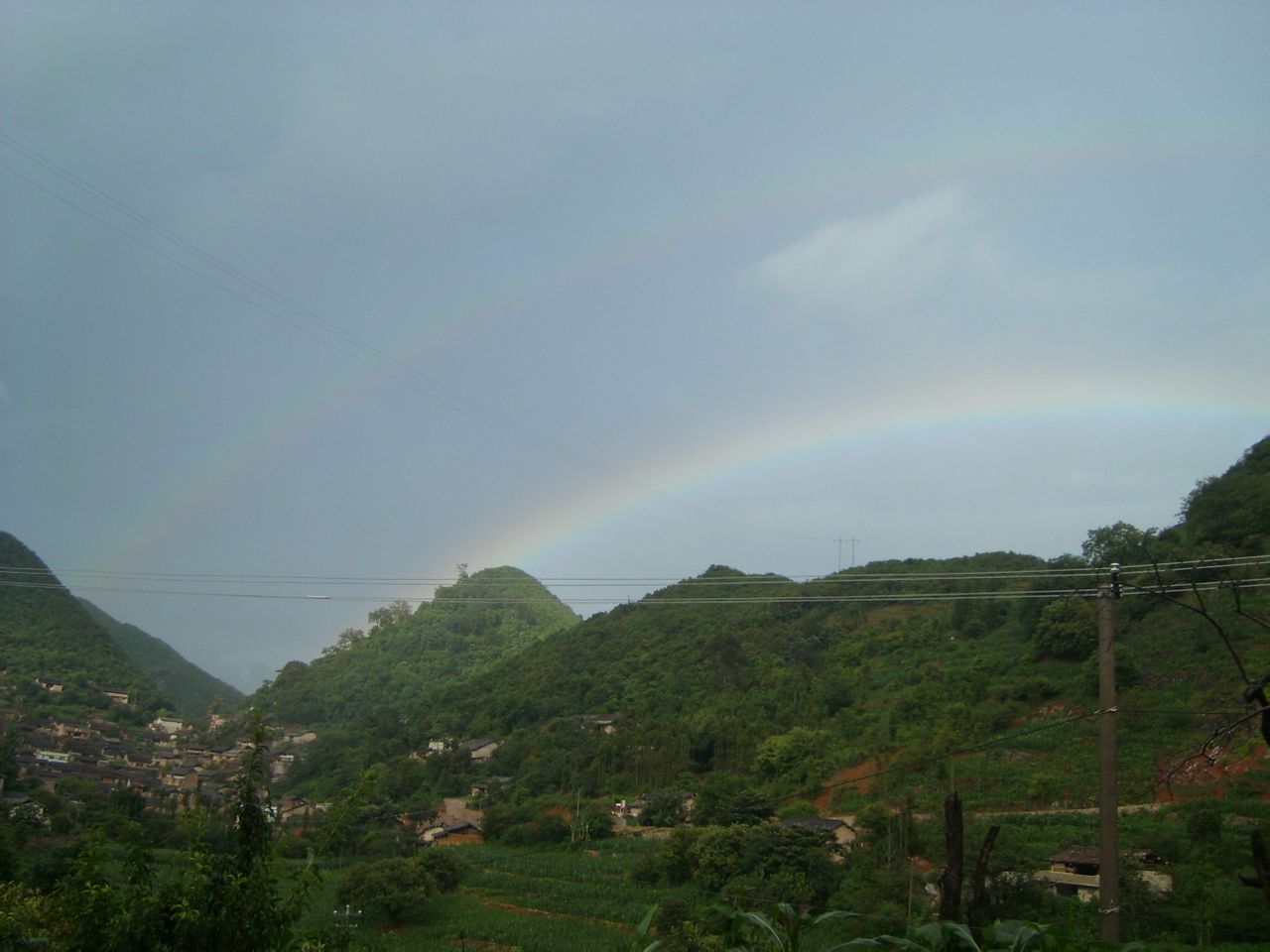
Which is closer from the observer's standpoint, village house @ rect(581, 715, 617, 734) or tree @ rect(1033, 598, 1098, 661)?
tree @ rect(1033, 598, 1098, 661)

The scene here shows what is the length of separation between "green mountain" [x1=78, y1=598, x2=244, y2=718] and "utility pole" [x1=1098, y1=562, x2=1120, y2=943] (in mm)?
48964

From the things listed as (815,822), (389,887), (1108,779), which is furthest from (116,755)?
(1108,779)

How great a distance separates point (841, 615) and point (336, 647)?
36.1 meters

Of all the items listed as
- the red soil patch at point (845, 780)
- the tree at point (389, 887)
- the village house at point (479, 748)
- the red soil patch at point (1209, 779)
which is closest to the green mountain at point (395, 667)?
the village house at point (479, 748)

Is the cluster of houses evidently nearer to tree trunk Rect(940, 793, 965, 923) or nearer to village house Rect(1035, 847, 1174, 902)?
village house Rect(1035, 847, 1174, 902)

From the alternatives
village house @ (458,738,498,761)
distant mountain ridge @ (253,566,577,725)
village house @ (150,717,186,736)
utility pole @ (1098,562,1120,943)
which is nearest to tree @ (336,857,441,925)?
village house @ (458,738,498,761)

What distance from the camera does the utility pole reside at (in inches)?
316

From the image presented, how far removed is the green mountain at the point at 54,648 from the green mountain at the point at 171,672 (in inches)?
96.1

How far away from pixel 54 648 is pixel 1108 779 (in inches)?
1836

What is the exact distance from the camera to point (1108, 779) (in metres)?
8.45

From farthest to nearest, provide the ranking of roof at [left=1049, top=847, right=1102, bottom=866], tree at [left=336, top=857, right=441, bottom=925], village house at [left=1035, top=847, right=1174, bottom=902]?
tree at [left=336, top=857, right=441, bottom=925] < roof at [left=1049, top=847, right=1102, bottom=866] < village house at [left=1035, top=847, right=1174, bottom=902]

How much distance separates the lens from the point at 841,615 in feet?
178

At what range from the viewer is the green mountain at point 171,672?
51344 mm

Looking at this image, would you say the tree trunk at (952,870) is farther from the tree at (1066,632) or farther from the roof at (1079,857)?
the tree at (1066,632)
